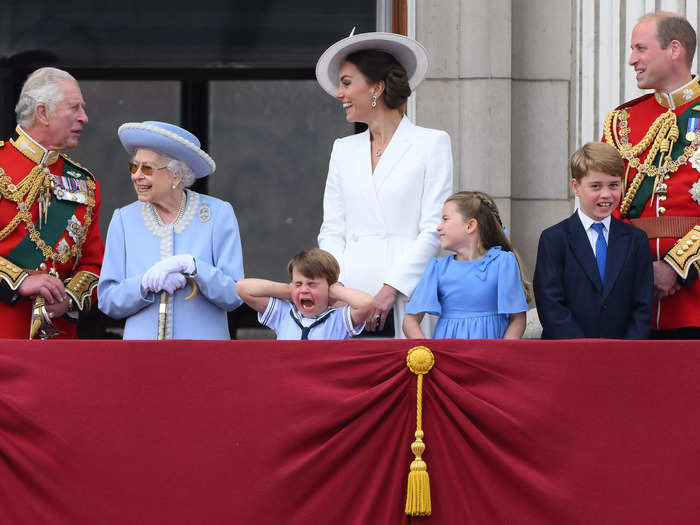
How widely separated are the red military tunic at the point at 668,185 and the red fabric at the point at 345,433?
0.76 metres

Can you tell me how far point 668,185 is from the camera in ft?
16.4

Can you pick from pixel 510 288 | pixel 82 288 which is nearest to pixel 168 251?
pixel 82 288

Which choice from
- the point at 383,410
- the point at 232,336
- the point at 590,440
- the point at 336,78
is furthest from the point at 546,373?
the point at 232,336

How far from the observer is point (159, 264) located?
4777 mm

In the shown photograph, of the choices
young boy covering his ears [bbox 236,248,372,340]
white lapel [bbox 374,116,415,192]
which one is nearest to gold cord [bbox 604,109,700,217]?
white lapel [bbox 374,116,415,192]

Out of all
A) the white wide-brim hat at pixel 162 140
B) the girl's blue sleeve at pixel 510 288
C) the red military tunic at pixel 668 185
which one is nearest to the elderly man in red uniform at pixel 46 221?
the white wide-brim hat at pixel 162 140

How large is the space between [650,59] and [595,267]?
2.94 ft

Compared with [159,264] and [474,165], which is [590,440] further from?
[474,165]

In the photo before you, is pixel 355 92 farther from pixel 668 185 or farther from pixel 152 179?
pixel 668 185

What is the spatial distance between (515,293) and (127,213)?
151cm

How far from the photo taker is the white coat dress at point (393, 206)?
16.4 ft

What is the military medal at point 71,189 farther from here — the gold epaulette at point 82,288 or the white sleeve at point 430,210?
the white sleeve at point 430,210

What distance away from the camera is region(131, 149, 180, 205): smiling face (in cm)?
Answer: 496

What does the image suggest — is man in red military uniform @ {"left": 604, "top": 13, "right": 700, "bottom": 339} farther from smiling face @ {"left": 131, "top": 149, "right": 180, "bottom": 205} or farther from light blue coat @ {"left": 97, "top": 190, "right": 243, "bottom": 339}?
smiling face @ {"left": 131, "top": 149, "right": 180, "bottom": 205}
